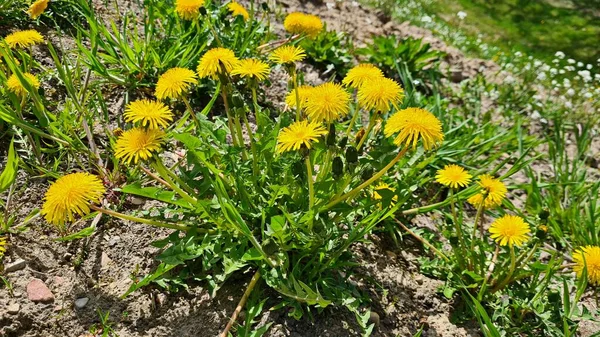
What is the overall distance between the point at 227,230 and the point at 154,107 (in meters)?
0.55

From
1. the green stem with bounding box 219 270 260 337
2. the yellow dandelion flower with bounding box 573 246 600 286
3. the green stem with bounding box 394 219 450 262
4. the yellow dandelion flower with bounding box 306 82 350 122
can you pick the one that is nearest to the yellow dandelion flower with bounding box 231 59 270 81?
the yellow dandelion flower with bounding box 306 82 350 122

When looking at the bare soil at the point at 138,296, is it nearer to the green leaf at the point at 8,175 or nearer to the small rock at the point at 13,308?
the small rock at the point at 13,308

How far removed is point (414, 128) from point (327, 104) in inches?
12.6

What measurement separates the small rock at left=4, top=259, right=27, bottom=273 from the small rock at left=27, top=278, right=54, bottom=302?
0.27 ft

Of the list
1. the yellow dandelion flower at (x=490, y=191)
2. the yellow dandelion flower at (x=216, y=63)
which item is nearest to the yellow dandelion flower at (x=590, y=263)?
the yellow dandelion flower at (x=490, y=191)

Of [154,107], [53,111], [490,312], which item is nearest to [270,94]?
[53,111]

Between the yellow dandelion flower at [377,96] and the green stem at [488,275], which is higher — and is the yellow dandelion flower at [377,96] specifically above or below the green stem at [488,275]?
above

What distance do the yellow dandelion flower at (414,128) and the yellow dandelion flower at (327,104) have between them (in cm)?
19

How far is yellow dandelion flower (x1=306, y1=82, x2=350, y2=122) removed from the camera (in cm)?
175

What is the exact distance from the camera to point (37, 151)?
7.39 ft

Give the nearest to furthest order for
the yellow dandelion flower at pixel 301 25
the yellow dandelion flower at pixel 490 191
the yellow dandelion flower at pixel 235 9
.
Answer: the yellow dandelion flower at pixel 490 191
the yellow dandelion flower at pixel 301 25
the yellow dandelion flower at pixel 235 9

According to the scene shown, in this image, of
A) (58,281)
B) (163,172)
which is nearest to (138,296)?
(58,281)

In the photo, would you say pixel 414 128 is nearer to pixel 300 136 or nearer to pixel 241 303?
pixel 300 136

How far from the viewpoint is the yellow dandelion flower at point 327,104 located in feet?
5.74
